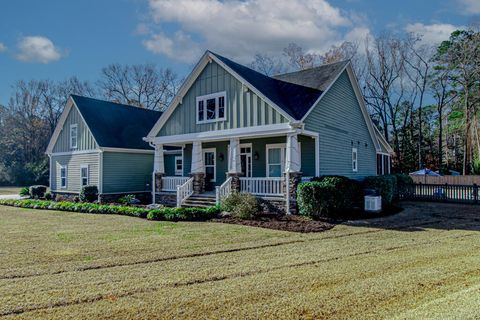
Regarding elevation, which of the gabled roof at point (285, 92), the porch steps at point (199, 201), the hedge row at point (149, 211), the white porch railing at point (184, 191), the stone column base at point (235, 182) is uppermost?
the gabled roof at point (285, 92)

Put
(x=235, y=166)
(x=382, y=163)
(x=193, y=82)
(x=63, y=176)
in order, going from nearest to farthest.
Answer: (x=235, y=166) < (x=193, y=82) < (x=63, y=176) < (x=382, y=163)

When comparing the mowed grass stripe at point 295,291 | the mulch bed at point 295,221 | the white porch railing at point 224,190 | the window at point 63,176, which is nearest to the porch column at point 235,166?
the white porch railing at point 224,190

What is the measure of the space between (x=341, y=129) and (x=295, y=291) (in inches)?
559

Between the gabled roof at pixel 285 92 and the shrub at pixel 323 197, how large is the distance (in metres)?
2.91

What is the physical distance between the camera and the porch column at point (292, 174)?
45.8ft

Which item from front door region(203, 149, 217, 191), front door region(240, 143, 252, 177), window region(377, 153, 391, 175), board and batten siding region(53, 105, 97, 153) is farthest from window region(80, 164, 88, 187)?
window region(377, 153, 391, 175)

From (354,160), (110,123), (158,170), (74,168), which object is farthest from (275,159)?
(74,168)

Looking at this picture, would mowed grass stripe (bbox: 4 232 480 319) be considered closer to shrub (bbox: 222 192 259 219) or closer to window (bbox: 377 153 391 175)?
shrub (bbox: 222 192 259 219)

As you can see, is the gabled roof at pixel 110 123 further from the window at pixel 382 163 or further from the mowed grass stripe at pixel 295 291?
the mowed grass stripe at pixel 295 291

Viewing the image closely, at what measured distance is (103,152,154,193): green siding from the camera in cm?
2148

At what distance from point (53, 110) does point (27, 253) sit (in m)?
47.9

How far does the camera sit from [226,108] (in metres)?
16.5

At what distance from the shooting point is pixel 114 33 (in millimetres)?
19922

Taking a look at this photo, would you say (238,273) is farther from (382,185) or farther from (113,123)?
(113,123)
